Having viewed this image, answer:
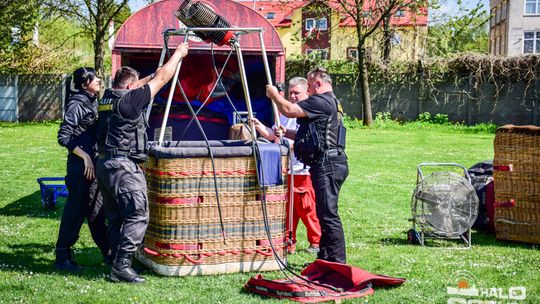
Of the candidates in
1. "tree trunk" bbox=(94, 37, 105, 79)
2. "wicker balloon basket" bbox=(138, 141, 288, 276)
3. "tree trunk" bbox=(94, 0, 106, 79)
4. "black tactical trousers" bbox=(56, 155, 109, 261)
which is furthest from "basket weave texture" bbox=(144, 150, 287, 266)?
"tree trunk" bbox=(94, 37, 105, 79)

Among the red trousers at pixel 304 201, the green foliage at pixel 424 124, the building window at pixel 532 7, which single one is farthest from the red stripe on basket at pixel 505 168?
the building window at pixel 532 7

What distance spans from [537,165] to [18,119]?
26436mm

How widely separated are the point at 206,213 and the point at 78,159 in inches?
56.4

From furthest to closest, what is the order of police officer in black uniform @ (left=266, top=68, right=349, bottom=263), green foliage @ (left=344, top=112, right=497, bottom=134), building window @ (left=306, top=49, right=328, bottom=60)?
building window @ (left=306, top=49, right=328, bottom=60), green foliage @ (left=344, top=112, right=497, bottom=134), police officer in black uniform @ (left=266, top=68, right=349, bottom=263)

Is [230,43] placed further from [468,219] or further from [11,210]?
[11,210]

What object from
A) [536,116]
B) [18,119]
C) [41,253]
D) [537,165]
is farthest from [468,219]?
[18,119]

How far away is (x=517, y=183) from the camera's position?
8492 millimetres

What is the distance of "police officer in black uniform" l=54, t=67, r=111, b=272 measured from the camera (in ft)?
23.4

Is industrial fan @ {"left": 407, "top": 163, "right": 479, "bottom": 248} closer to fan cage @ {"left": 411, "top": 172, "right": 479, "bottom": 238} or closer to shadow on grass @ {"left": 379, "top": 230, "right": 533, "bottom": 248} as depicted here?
fan cage @ {"left": 411, "top": 172, "right": 479, "bottom": 238}

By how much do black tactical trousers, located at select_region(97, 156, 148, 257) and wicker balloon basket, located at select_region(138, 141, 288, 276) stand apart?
0.89ft

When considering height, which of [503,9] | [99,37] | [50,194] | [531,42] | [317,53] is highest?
[503,9]

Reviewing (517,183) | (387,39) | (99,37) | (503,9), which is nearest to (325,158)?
(517,183)

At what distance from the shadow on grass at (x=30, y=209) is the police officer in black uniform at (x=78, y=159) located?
3023mm

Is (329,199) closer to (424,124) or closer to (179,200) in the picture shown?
(179,200)
